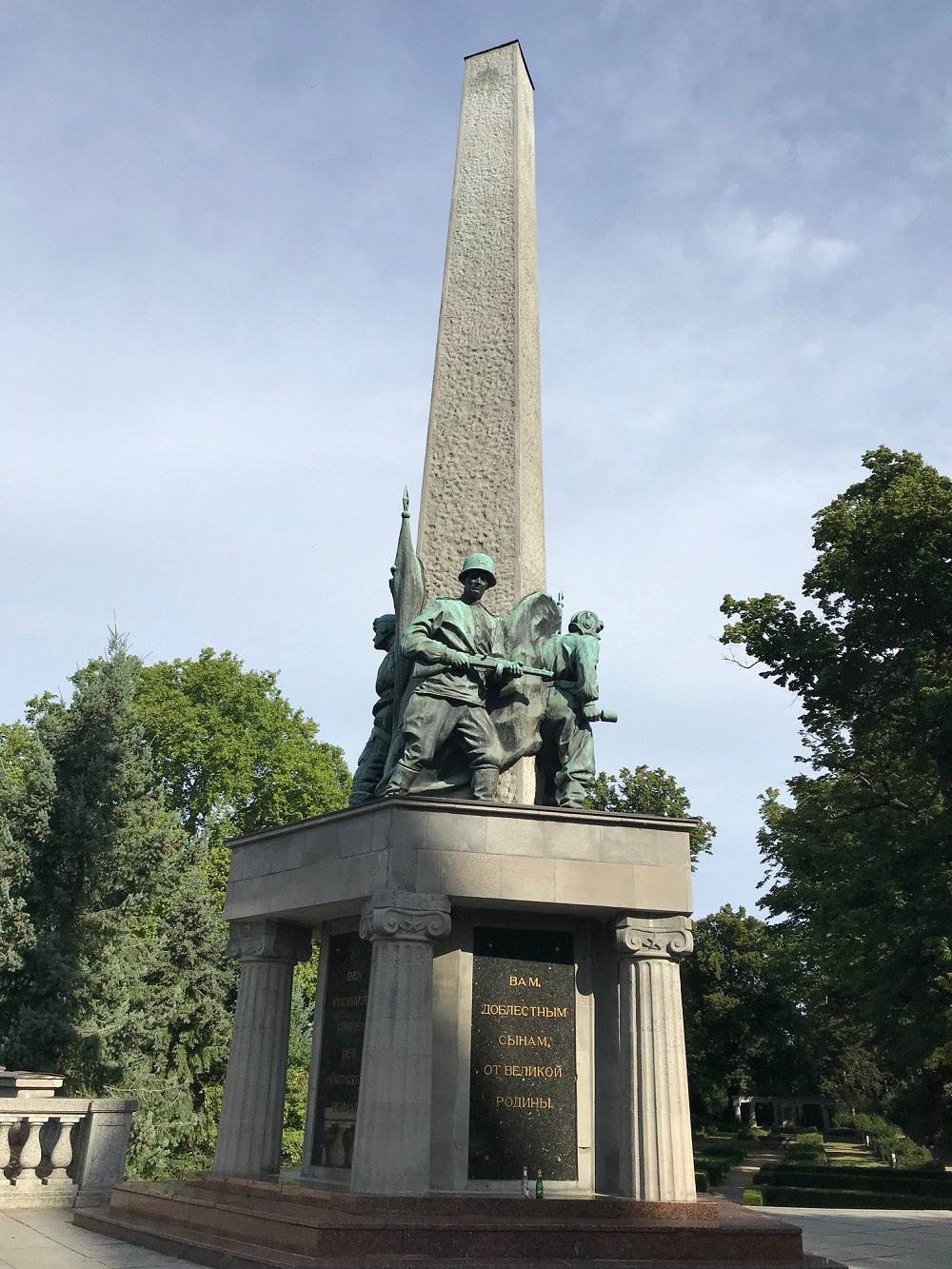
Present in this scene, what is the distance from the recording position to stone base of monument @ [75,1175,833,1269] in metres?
8.23

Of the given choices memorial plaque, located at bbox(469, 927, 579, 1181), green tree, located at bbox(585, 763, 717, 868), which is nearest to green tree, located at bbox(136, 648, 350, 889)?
green tree, located at bbox(585, 763, 717, 868)

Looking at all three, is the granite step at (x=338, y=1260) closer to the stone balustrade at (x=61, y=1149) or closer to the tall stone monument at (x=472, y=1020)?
the tall stone monument at (x=472, y=1020)

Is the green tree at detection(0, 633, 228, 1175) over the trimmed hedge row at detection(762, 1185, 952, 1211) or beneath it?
over

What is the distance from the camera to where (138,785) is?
79.5 ft

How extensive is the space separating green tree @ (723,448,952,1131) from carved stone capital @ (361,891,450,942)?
15.0 metres

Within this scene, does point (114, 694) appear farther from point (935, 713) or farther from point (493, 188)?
point (935, 713)

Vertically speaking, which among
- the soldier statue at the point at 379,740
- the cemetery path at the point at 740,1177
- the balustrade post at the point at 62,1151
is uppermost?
the soldier statue at the point at 379,740

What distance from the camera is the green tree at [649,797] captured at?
3769 cm

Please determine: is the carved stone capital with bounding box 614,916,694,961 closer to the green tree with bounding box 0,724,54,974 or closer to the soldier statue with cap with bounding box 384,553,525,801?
the soldier statue with cap with bounding box 384,553,525,801

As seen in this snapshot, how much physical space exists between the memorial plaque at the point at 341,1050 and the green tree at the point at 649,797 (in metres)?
26.2

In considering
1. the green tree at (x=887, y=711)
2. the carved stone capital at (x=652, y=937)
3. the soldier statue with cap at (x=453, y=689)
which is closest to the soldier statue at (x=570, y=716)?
the soldier statue with cap at (x=453, y=689)

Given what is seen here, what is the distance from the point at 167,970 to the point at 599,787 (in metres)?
17.4

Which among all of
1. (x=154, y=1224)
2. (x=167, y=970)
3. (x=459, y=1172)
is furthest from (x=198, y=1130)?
(x=459, y=1172)

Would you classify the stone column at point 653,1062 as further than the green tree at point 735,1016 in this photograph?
No
